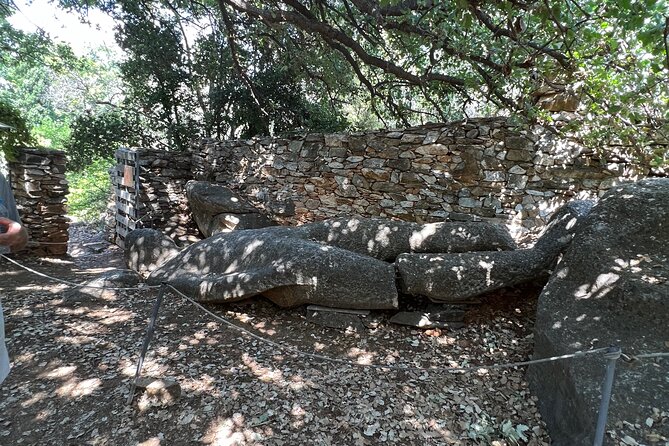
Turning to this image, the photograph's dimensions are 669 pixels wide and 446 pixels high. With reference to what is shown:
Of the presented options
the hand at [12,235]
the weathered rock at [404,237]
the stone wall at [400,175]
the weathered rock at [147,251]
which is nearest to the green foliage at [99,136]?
the stone wall at [400,175]

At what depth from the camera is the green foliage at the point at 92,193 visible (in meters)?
11.4

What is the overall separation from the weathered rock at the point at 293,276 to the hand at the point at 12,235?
1.96 meters

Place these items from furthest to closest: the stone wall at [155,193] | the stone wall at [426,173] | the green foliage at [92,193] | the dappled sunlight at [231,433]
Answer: the green foliage at [92,193]
the stone wall at [155,193]
the stone wall at [426,173]
the dappled sunlight at [231,433]

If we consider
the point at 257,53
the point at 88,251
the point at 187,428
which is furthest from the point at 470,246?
the point at 88,251

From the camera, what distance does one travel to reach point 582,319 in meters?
2.22

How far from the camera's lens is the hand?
1.37 m

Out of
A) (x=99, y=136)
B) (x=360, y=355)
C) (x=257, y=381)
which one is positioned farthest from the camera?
(x=99, y=136)

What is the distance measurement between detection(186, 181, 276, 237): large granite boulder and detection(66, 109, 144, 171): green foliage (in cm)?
304

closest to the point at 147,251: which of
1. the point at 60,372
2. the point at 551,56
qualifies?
the point at 60,372

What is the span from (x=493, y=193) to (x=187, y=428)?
428 centimetres

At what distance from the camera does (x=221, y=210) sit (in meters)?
6.54

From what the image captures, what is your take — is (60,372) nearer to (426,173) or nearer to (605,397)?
(605,397)

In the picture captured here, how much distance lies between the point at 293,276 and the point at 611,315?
2335 mm

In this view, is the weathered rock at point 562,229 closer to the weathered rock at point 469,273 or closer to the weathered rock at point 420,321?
the weathered rock at point 469,273
